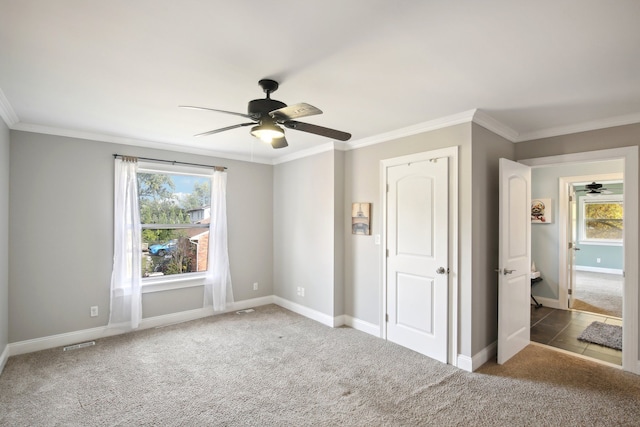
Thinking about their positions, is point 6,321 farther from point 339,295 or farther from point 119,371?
point 339,295

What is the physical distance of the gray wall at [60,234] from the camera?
11.3 ft

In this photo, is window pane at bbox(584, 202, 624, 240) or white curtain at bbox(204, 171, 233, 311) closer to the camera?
white curtain at bbox(204, 171, 233, 311)

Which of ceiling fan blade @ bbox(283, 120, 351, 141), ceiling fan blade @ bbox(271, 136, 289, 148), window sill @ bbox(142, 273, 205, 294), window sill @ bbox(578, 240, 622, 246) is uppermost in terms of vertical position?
ceiling fan blade @ bbox(283, 120, 351, 141)

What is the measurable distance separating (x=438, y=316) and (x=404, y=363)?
59 cm

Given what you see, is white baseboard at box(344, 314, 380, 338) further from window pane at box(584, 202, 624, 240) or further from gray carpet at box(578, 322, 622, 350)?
window pane at box(584, 202, 624, 240)

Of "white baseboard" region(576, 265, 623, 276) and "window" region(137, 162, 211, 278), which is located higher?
"window" region(137, 162, 211, 278)

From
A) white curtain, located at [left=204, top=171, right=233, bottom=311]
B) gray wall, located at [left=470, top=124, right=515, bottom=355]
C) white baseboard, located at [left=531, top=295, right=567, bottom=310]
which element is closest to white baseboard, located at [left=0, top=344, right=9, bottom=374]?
white curtain, located at [left=204, top=171, right=233, bottom=311]

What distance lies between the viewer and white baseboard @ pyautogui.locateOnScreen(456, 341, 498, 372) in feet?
10.0

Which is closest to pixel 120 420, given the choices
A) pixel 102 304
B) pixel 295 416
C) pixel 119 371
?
pixel 119 371

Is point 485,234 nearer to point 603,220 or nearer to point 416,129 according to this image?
point 416,129

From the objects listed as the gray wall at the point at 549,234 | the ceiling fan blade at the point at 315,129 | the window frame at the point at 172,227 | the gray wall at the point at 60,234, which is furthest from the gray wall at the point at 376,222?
the gray wall at the point at 549,234

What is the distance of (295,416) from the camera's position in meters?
2.37

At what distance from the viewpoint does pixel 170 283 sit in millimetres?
4438

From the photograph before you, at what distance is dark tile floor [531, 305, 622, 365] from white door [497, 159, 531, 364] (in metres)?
0.47
